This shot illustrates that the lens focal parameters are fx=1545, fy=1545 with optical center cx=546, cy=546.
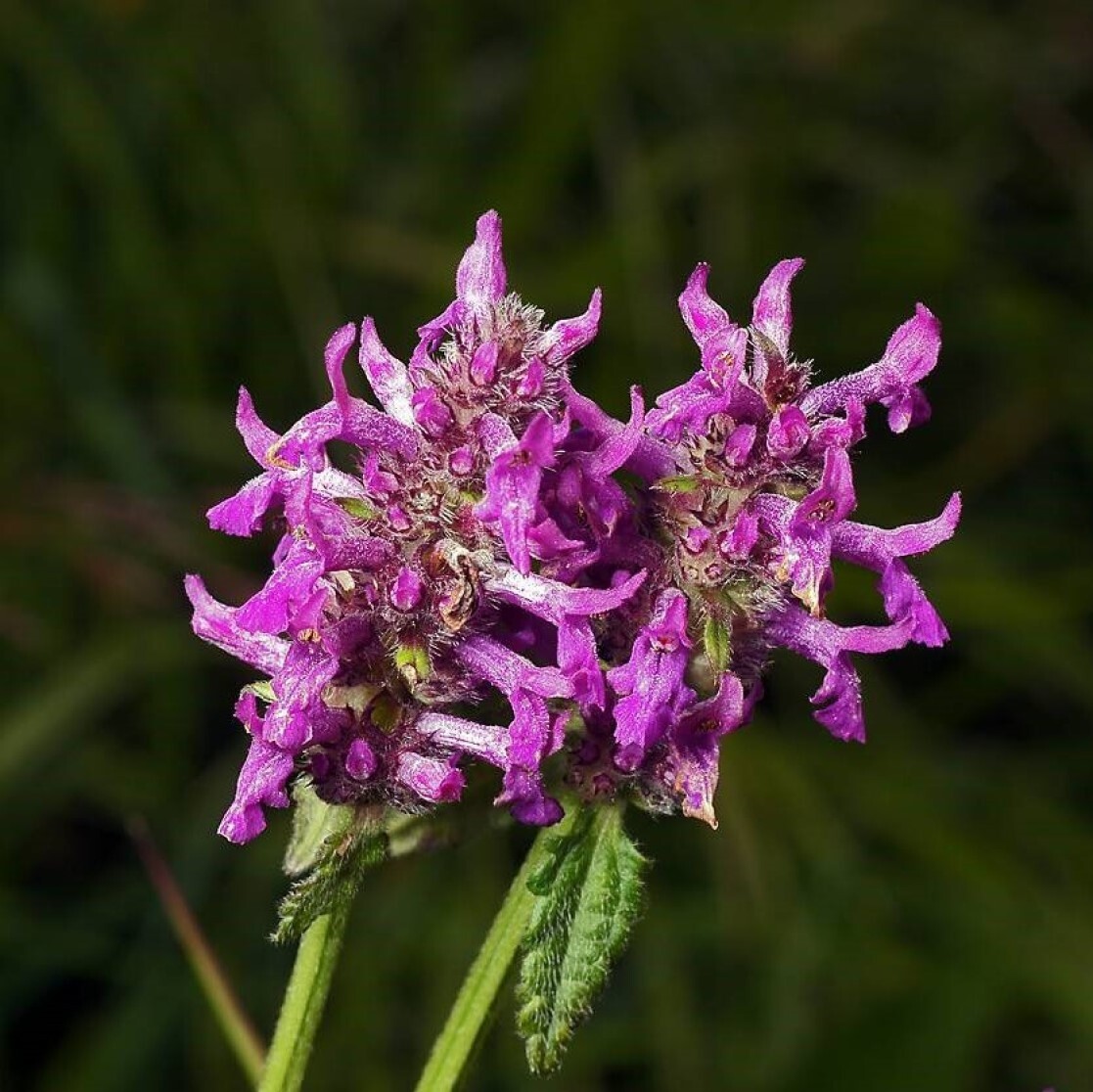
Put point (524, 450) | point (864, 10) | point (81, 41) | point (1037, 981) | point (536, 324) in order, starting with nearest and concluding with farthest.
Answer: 1. point (524, 450)
2. point (536, 324)
3. point (1037, 981)
4. point (81, 41)
5. point (864, 10)

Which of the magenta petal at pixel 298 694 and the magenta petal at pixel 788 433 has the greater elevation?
the magenta petal at pixel 788 433

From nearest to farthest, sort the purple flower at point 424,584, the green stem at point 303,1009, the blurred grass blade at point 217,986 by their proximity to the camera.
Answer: the purple flower at point 424,584
the green stem at point 303,1009
the blurred grass blade at point 217,986

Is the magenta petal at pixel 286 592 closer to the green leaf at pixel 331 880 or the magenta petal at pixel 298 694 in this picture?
the magenta petal at pixel 298 694

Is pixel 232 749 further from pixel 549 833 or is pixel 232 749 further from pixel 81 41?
pixel 549 833

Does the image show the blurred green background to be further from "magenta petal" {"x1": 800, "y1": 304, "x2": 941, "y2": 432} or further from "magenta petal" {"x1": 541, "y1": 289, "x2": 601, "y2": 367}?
"magenta petal" {"x1": 541, "y1": 289, "x2": 601, "y2": 367}

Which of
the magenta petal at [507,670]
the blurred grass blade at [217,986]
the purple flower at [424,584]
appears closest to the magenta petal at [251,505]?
the purple flower at [424,584]

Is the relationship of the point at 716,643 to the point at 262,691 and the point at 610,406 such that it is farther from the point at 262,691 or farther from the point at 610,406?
the point at 610,406

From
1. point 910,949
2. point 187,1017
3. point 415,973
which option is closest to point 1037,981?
point 910,949
